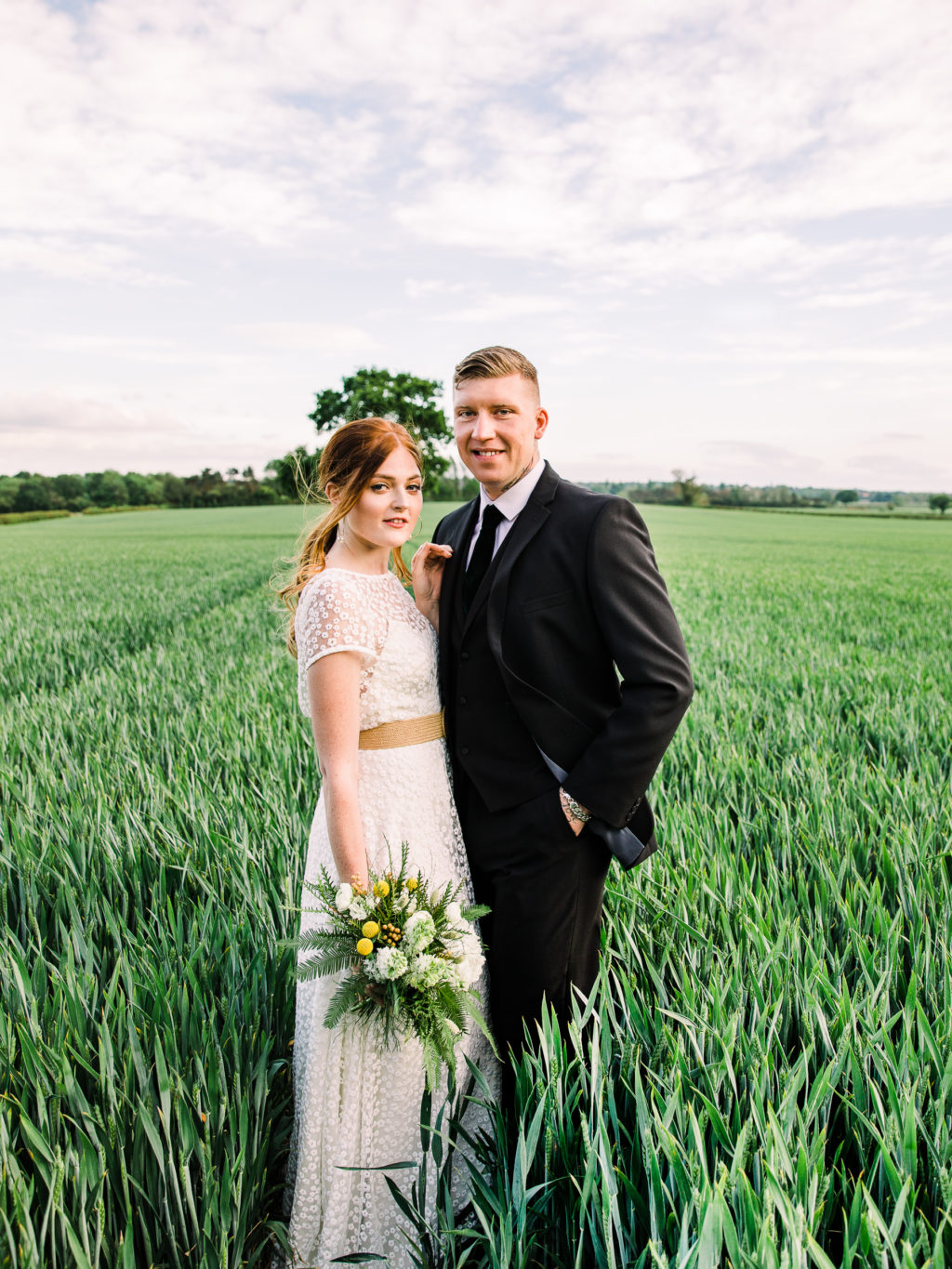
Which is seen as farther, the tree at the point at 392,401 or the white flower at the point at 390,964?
the tree at the point at 392,401

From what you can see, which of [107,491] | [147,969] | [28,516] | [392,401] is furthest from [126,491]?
[147,969]

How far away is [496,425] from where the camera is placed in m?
1.73

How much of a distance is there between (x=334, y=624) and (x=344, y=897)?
1.75ft

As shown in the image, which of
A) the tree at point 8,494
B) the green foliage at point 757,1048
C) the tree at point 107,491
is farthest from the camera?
the tree at point 107,491

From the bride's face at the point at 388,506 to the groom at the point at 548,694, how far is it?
15cm

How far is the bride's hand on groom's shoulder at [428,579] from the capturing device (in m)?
1.97

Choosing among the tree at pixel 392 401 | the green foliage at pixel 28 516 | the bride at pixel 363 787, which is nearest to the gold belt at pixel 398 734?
the bride at pixel 363 787

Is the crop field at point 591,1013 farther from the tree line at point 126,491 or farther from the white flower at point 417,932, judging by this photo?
Result: the tree line at point 126,491

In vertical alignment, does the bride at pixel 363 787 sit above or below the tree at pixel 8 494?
below

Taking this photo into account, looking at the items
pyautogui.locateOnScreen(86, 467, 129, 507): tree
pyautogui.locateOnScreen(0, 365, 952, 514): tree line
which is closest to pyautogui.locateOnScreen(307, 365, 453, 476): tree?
pyautogui.locateOnScreen(0, 365, 952, 514): tree line

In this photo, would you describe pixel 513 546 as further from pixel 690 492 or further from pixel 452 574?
pixel 690 492

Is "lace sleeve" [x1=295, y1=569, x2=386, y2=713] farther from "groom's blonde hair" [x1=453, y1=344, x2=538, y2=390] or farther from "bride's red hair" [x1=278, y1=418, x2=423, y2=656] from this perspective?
"groom's blonde hair" [x1=453, y1=344, x2=538, y2=390]

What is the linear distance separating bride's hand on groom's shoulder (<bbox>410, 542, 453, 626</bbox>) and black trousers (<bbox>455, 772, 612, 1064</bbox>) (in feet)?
1.68

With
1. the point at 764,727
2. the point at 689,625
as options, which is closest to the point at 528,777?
the point at 764,727
